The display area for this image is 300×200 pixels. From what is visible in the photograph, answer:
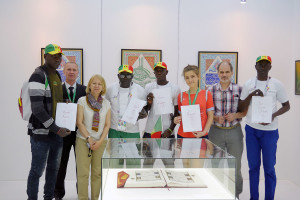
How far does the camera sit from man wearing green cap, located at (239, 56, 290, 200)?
138 inches

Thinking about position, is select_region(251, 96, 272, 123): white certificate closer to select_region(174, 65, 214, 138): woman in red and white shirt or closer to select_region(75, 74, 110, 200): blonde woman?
select_region(174, 65, 214, 138): woman in red and white shirt

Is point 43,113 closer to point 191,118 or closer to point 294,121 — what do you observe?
point 191,118

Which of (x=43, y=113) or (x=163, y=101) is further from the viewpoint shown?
(x=163, y=101)

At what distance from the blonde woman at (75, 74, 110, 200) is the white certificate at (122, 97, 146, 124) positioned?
27 cm

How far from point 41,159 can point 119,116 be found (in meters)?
1.02

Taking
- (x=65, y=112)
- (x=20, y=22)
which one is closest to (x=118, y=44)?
(x=20, y=22)

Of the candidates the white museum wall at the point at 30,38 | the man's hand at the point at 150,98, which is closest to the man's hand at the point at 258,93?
the man's hand at the point at 150,98

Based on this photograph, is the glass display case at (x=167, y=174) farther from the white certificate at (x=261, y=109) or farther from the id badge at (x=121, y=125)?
the white certificate at (x=261, y=109)

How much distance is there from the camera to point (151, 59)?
500 cm

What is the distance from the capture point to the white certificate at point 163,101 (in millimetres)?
3375

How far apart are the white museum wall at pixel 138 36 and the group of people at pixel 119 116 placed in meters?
1.42

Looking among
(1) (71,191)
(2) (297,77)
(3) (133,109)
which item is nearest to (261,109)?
(3) (133,109)

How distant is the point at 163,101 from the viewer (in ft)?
11.1

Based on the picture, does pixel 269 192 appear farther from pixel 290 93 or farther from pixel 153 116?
pixel 290 93
